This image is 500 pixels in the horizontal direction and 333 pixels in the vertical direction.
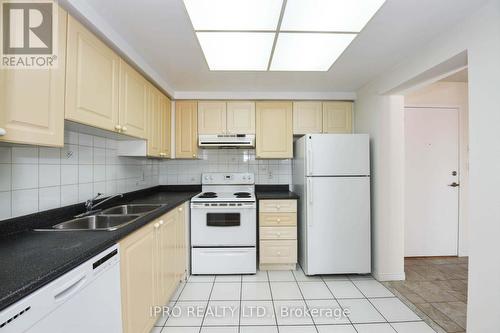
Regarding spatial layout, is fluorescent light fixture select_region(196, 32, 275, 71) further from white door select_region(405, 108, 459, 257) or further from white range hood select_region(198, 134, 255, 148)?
white door select_region(405, 108, 459, 257)

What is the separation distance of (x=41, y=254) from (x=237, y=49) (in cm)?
181

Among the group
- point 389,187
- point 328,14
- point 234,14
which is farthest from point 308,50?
point 389,187

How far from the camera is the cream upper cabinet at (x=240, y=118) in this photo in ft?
9.85

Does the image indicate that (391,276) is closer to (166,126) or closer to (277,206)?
(277,206)

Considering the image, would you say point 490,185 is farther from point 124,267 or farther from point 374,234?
point 124,267

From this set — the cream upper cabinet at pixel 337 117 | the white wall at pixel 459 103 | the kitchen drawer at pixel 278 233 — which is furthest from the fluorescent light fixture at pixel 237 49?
the white wall at pixel 459 103

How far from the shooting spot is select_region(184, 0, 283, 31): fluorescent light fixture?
4.38 ft

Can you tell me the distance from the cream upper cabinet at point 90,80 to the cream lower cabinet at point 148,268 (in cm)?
78

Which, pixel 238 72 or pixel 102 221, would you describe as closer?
pixel 102 221

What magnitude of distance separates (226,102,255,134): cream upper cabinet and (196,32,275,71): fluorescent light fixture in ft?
2.49

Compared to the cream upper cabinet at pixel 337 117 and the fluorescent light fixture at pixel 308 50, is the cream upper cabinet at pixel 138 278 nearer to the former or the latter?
the fluorescent light fixture at pixel 308 50

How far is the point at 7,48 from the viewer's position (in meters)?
0.97

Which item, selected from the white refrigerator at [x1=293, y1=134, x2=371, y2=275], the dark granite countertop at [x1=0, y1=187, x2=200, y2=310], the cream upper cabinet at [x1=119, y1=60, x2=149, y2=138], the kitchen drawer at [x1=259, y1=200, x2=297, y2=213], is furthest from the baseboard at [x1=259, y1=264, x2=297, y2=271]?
the cream upper cabinet at [x1=119, y1=60, x2=149, y2=138]

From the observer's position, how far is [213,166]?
3297mm
